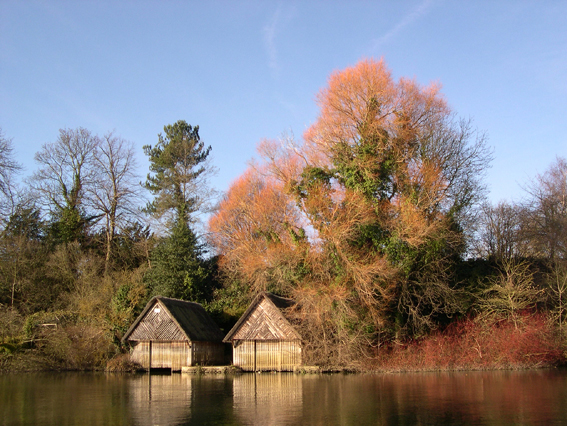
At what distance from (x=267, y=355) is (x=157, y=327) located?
7.10m

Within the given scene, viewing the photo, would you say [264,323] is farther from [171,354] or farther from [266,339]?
Result: [171,354]

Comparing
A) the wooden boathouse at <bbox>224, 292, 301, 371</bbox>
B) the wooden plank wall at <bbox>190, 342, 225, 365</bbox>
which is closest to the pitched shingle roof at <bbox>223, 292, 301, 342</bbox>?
the wooden boathouse at <bbox>224, 292, 301, 371</bbox>

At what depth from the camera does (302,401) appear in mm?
16578

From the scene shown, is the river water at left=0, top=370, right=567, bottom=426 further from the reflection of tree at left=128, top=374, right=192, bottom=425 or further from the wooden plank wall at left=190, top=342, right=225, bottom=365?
the wooden plank wall at left=190, top=342, right=225, bottom=365

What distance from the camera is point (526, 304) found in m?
29.6

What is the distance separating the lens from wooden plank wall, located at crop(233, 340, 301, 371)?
98.7 ft

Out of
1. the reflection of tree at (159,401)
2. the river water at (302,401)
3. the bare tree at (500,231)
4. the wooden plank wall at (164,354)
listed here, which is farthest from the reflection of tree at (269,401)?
the bare tree at (500,231)

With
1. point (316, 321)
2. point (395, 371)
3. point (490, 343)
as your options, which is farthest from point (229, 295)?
point (490, 343)

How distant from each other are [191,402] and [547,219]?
30795 mm

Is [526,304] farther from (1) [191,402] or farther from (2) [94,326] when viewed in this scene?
(2) [94,326]

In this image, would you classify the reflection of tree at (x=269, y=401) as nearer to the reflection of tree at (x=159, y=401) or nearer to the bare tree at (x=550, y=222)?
the reflection of tree at (x=159, y=401)

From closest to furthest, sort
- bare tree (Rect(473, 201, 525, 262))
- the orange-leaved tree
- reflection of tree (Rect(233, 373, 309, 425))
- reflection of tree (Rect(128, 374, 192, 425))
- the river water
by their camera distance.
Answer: the river water, reflection of tree (Rect(233, 373, 309, 425)), reflection of tree (Rect(128, 374, 192, 425)), the orange-leaved tree, bare tree (Rect(473, 201, 525, 262))

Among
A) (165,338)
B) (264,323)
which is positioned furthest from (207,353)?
(264,323)

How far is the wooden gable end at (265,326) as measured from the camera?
1184 inches
